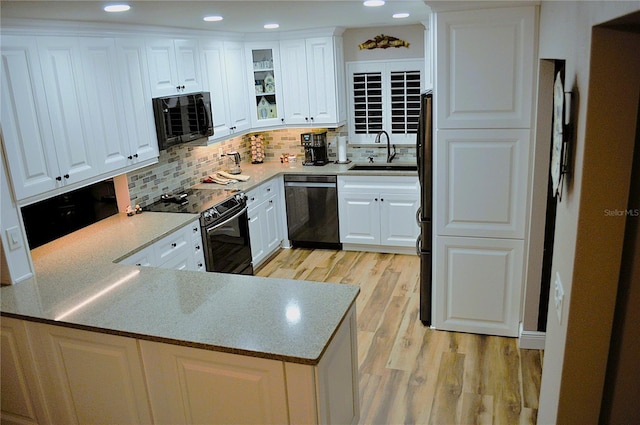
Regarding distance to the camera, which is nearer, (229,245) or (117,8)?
(117,8)

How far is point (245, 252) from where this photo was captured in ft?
15.1

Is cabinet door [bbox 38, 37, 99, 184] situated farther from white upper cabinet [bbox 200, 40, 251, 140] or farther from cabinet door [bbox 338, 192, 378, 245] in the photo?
cabinet door [bbox 338, 192, 378, 245]

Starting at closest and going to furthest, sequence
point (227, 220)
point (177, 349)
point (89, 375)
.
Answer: point (177, 349) < point (89, 375) < point (227, 220)

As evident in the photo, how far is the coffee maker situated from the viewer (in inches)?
218

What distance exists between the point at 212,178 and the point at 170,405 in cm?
301

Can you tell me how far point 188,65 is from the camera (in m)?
4.28

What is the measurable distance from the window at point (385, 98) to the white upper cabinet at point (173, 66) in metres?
1.81

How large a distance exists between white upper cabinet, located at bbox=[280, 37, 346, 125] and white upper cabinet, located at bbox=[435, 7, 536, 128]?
208 cm

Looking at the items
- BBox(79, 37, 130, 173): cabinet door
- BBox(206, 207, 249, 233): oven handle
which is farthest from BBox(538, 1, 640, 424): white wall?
BBox(79, 37, 130, 173): cabinet door

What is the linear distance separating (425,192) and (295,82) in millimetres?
2332

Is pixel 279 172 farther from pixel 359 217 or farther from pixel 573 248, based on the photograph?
pixel 573 248

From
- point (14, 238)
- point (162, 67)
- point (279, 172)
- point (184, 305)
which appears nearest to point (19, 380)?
point (14, 238)

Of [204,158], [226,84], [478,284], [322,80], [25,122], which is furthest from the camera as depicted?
[322,80]

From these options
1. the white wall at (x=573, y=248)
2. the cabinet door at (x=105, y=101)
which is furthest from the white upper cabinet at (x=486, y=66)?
the cabinet door at (x=105, y=101)
